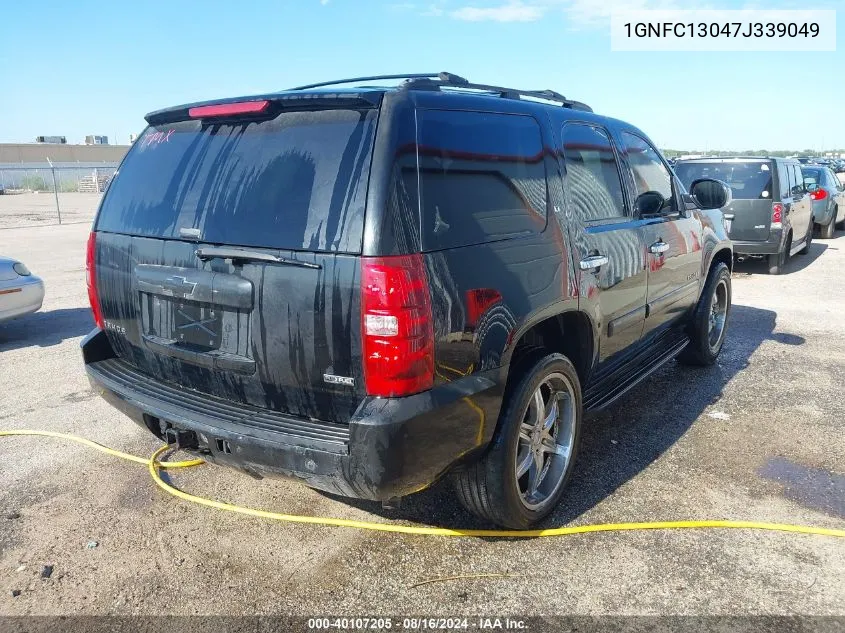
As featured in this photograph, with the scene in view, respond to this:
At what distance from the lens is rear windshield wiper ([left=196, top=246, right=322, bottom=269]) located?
8.26ft

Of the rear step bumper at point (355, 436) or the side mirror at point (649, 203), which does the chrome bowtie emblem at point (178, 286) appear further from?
the side mirror at point (649, 203)

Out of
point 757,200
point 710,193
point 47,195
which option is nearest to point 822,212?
point 757,200

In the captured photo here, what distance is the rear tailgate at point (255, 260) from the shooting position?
248 cm

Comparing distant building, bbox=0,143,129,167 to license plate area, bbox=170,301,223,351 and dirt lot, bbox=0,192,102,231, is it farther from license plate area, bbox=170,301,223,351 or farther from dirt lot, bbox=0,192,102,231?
license plate area, bbox=170,301,223,351

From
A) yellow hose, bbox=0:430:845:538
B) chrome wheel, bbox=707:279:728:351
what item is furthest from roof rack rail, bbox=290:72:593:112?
chrome wheel, bbox=707:279:728:351

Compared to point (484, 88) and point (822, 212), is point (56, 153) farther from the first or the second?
point (484, 88)

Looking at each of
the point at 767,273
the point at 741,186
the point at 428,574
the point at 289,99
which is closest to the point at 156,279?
the point at 289,99

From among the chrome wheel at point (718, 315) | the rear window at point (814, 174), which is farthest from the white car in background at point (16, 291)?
the rear window at point (814, 174)

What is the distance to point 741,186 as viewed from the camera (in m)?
10.4

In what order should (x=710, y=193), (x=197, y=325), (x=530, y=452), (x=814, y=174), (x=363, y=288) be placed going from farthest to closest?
(x=814, y=174), (x=710, y=193), (x=530, y=452), (x=197, y=325), (x=363, y=288)

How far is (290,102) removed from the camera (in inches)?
107

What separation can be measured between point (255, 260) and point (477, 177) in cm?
98

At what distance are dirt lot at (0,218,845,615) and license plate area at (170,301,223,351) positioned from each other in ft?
3.29

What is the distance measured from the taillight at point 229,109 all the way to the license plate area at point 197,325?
83cm
